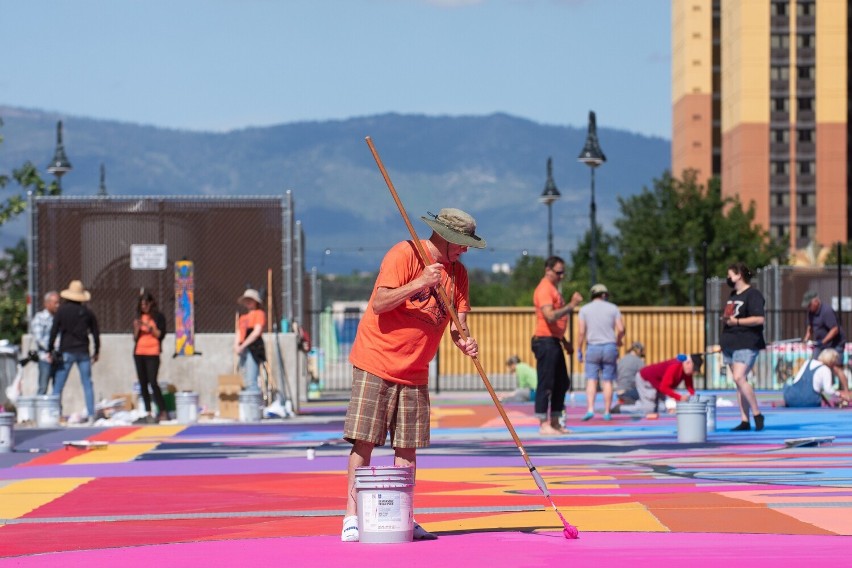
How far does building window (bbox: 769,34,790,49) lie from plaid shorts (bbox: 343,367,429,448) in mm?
127849

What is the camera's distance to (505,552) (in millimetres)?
8469

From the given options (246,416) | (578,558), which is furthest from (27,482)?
(246,416)

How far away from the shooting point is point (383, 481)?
8922 mm

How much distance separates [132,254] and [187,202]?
1.14m

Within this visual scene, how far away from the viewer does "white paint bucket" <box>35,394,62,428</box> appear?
2248 centimetres

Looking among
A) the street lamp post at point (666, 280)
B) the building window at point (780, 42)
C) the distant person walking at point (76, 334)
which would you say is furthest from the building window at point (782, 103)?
the distant person walking at point (76, 334)

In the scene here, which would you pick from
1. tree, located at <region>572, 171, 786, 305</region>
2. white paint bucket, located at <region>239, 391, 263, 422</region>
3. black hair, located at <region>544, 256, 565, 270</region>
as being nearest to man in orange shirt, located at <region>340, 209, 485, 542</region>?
black hair, located at <region>544, 256, 565, 270</region>

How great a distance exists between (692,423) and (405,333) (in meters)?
8.35

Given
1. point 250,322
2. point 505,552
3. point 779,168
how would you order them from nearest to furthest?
1. point 505,552
2. point 250,322
3. point 779,168

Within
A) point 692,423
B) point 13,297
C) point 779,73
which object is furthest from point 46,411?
point 779,73

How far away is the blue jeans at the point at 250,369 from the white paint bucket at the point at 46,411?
8.55 feet

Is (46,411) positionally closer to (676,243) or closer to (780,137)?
(676,243)

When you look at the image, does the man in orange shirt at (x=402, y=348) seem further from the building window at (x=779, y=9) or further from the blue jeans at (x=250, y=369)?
the building window at (x=779, y=9)

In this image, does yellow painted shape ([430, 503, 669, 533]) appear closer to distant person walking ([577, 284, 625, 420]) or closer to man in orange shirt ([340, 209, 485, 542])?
man in orange shirt ([340, 209, 485, 542])
